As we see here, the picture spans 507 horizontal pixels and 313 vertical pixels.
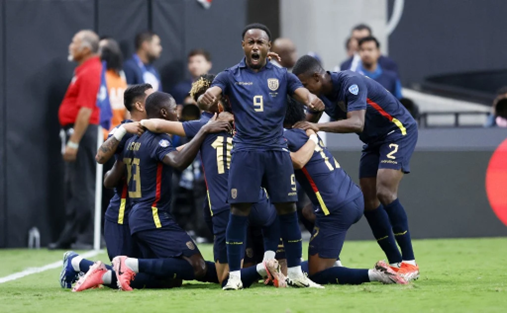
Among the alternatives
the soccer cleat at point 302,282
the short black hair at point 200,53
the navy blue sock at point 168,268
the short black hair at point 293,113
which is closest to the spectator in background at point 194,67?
the short black hair at point 200,53

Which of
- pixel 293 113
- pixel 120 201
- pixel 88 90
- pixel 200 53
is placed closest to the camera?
pixel 293 113

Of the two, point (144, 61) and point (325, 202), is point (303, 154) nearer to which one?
point (325, 202)

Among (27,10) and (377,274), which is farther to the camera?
(27,10)

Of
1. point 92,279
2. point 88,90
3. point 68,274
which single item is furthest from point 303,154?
point 88,90

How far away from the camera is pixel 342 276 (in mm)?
6906

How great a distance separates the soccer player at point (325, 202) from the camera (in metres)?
7.01

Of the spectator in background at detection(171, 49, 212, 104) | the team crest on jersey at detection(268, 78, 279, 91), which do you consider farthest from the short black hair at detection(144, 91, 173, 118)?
the spectator in background at detection(171, 49, 212, 104)

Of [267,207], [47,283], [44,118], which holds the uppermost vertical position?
[44,118]

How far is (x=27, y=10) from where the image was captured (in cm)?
1233

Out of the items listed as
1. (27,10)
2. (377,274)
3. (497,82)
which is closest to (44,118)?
(27,10)

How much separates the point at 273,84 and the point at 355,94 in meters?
0.93

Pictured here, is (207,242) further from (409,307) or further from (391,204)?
(409,307)

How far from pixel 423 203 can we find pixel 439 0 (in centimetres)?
1102

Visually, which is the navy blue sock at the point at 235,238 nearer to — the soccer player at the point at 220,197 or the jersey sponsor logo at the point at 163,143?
the soccer player at the point at 220,197
